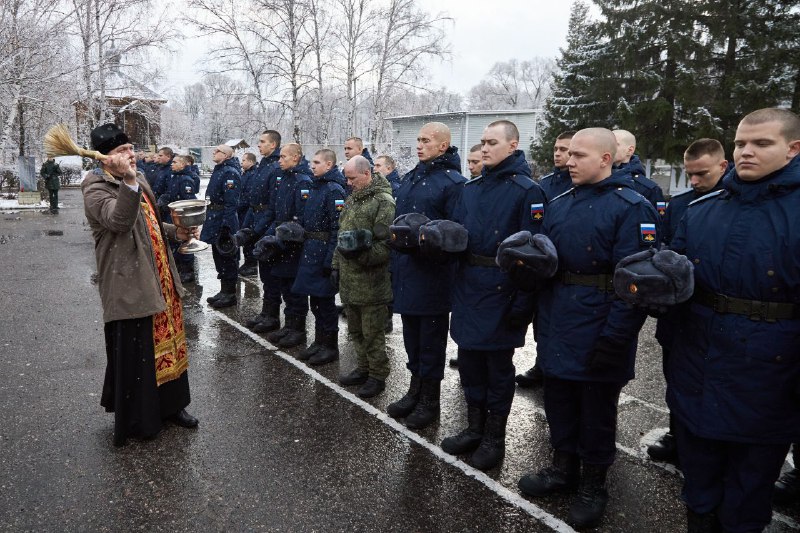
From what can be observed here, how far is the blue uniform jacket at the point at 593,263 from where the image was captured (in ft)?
9.75

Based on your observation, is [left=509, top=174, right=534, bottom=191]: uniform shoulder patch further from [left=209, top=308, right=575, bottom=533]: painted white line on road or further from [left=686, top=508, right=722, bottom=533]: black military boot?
[left=686, top=508, right=722, bottom=533]: black military boot

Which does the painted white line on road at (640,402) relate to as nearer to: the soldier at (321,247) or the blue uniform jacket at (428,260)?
the blue uniform jacket at (428,260)

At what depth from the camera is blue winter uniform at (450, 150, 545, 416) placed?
12.0ft

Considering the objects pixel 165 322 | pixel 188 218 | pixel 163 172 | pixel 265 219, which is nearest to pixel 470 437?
pixel 165 322

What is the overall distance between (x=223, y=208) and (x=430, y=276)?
16.5ft

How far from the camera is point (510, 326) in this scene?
3.55m

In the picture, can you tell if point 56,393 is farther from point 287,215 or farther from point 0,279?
point 0,279

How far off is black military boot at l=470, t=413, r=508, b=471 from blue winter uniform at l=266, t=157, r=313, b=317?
289 cm

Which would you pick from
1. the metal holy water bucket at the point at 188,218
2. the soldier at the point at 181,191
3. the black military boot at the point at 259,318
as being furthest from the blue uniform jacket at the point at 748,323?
the soldier at the point at 181,191

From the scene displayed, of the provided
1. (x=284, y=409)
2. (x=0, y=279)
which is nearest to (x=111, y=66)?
(x=0, y=279)

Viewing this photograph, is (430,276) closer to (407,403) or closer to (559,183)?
(407,403)

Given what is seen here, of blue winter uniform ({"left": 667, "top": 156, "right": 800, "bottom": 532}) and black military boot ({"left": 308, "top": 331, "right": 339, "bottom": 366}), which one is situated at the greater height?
blue winter uniform ({"left": 667, "top": 156, "right": 800, "bottom": 532})

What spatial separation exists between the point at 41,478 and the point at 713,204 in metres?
4.19

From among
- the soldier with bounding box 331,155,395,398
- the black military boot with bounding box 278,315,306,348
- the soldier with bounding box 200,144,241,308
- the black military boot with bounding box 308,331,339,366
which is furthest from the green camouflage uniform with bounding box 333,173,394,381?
the soldier with bounding box 200,144,241,308
